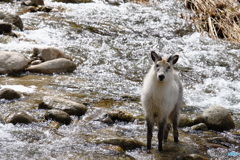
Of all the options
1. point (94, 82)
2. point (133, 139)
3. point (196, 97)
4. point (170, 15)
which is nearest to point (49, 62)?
point (94, 82)

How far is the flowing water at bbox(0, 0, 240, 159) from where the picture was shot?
5859 millimetres

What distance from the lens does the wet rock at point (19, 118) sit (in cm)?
631

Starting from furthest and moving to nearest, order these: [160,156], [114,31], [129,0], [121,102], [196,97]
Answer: [129,0], [114,31], [196,97], [121,102], [160,156]

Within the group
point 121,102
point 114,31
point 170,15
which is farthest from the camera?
point 170,15

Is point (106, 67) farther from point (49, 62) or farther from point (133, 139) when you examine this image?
point (133, 139)

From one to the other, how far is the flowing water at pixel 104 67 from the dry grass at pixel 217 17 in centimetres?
48

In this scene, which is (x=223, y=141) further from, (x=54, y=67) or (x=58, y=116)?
(x=54, y=67)

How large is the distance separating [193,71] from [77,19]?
536cm

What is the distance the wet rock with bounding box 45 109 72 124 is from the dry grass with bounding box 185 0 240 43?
27.2 feet

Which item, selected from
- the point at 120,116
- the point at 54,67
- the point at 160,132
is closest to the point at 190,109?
the point at 120,116

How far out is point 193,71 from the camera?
10805 millimetres

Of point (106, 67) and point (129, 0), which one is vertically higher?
point (129, 0)

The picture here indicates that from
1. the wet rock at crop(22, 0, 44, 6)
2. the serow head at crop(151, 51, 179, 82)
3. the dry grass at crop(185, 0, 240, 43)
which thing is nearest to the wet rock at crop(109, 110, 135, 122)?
the serow head at crop(151, 51, 179, 82)

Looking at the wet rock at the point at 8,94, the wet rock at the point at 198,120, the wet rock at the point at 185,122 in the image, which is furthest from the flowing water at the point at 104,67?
the wet rock at the point at 198,120
